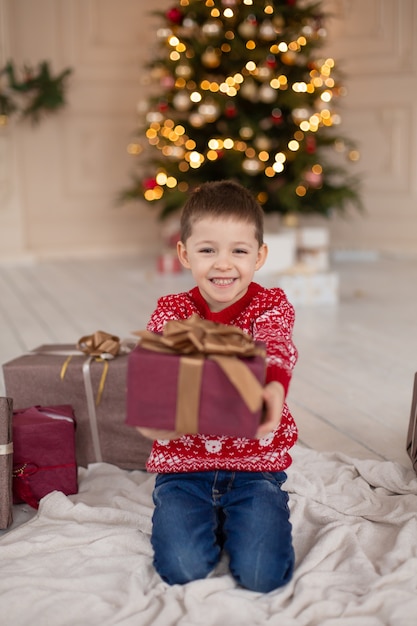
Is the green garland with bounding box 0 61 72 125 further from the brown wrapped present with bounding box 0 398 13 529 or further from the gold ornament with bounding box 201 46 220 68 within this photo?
the brown wrapped present with bounding box 0 398 13 529

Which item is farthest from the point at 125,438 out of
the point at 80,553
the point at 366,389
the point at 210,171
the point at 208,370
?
the point at 210,171

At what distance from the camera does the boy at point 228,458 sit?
1.47 metres

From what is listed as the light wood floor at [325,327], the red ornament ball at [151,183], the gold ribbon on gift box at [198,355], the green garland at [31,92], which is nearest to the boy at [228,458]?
the gold ribbon on gift box at [198,355]

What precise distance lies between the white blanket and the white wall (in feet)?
12.4

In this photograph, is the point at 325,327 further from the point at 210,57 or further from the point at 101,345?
the point at 210,57

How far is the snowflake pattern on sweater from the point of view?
159 centimetres

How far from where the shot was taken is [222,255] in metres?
1.57

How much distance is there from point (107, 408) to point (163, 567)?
619 millimetres

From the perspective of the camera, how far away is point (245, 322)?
1.63m

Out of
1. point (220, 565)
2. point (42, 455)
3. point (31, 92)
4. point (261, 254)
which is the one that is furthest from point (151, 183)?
point (220, 565)

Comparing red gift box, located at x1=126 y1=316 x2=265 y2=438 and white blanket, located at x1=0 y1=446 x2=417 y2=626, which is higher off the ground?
red gift box, located at x1=126 y1=316 x2=265 y2=438

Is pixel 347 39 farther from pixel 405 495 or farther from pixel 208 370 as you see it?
pixel 208 370

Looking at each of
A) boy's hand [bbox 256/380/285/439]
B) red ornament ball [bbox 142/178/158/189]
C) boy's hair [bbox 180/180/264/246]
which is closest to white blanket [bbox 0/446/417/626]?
boy's hand [bbox 256/380/285/439]

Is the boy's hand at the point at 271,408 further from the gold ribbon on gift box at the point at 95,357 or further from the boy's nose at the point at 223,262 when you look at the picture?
the gold ribbon on gift box at the point at 95,357
